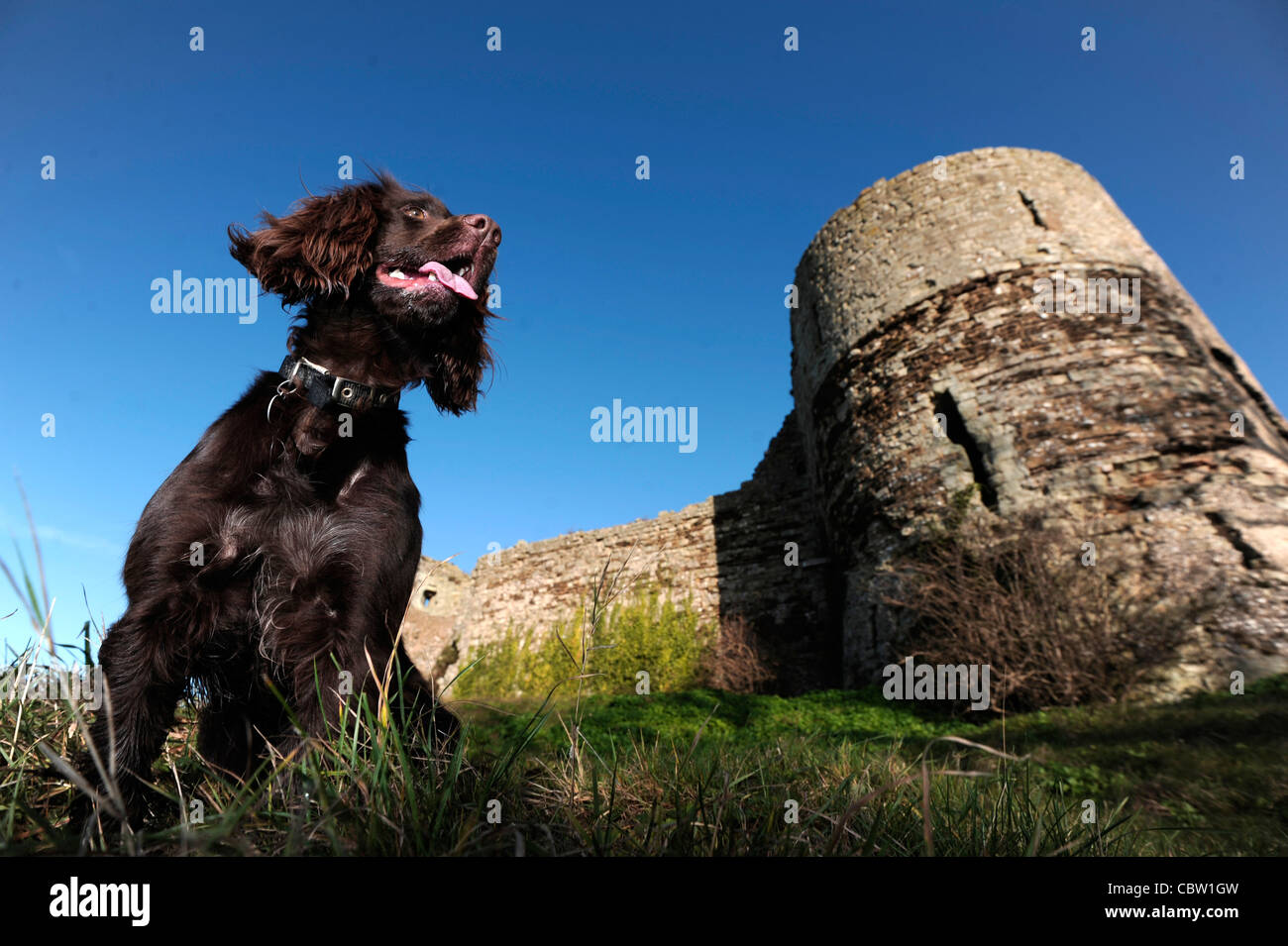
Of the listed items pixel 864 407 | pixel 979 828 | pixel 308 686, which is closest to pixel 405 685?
pixel 308 686

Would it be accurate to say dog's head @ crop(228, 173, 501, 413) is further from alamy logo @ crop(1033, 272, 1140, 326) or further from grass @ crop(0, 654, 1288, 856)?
alamy logo @ crop(1033, 272, 1140, 326)

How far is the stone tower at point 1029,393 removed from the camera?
6.51 metres

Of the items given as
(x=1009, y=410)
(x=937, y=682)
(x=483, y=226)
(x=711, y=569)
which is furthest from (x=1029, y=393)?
(x=483, y=226)

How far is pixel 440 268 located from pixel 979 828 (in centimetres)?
212

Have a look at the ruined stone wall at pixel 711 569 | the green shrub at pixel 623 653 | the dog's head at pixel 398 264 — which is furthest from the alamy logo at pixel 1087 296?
the dog's head at pixel 398 264

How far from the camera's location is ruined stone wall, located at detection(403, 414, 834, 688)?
11938mm

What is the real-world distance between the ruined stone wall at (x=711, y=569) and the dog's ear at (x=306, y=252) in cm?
851

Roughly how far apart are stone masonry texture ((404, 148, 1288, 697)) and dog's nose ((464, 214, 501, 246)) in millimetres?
4989
